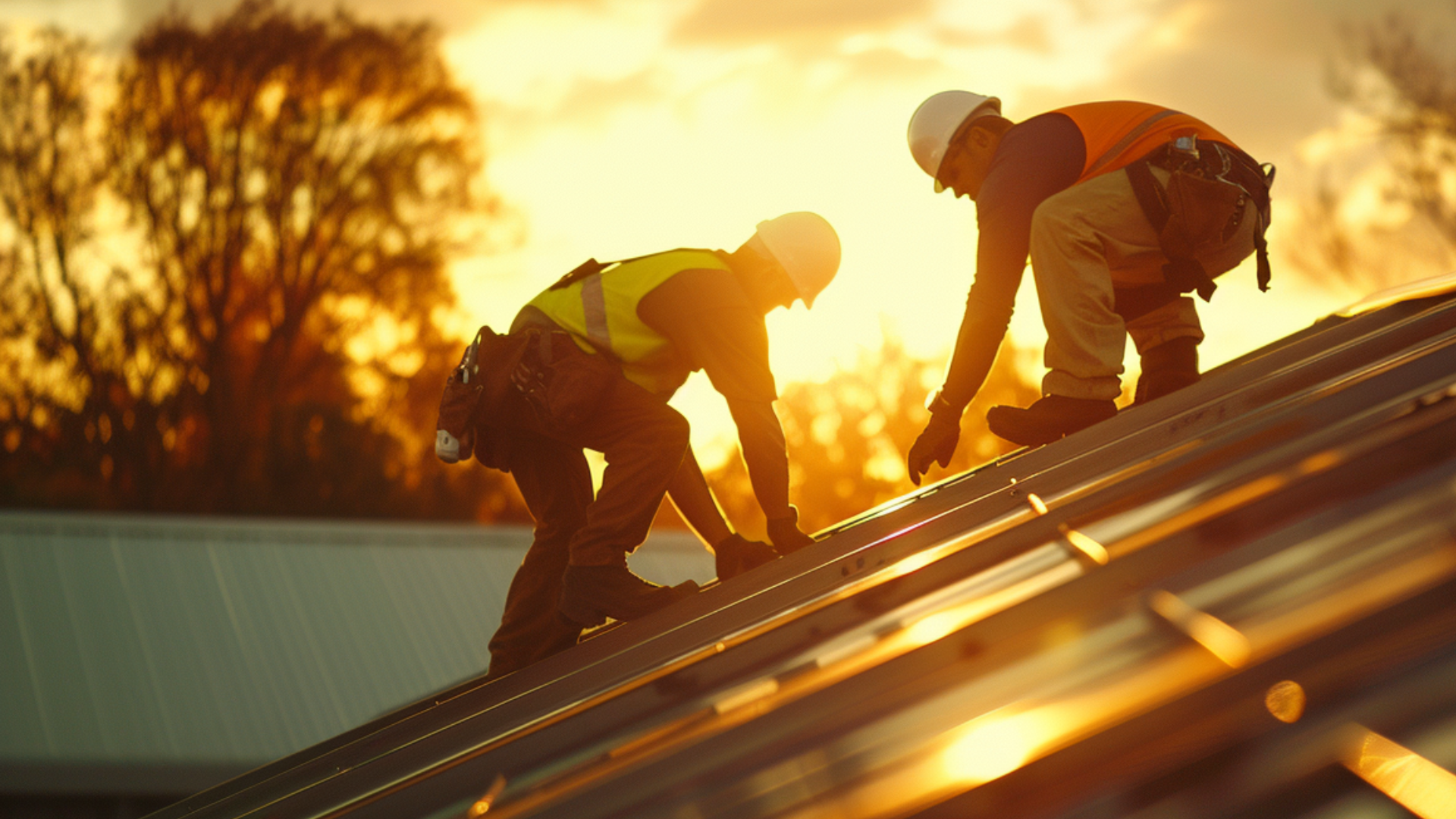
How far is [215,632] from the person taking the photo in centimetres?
1075

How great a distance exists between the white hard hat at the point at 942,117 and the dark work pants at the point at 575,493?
3.62 ft

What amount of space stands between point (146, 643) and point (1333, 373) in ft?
34.8

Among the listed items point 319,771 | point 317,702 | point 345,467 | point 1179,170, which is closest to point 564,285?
point 319,771

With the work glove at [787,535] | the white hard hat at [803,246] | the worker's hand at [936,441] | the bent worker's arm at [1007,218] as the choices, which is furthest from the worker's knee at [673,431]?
the bent worker's arm at [1007,218]

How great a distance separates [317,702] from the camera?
1050 cm

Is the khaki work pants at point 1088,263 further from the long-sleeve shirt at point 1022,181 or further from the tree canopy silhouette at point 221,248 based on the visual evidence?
the tree canopy silhouette at point 221,248

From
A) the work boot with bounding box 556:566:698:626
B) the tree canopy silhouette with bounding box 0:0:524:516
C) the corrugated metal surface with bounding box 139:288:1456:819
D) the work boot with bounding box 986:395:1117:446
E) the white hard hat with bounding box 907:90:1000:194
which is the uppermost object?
the tree canopy silhouette with bounding box 0:0:524:516

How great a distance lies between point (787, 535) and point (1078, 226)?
46.4 inches

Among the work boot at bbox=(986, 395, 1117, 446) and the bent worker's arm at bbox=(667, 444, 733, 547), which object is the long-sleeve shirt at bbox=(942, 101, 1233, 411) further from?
the bent worker's arm at bbox=(667, 444, 733, 547)

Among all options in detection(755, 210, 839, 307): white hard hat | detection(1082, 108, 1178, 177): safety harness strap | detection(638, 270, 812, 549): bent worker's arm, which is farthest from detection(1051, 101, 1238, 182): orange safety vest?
detection(638, 270, 812, 549): bent worker's arm

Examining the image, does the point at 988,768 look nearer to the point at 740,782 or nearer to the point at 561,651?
the point at 740,782

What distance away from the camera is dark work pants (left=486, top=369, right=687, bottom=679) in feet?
9.89

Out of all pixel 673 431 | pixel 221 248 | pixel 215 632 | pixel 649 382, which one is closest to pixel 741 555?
pixel 673 431

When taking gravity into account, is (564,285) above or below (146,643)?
below
